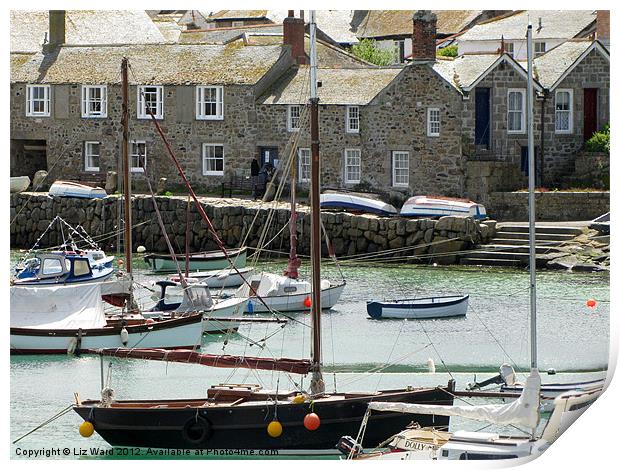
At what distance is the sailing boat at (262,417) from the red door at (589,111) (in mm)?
22192

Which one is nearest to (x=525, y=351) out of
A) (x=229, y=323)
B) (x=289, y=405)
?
(x=229, y=323)

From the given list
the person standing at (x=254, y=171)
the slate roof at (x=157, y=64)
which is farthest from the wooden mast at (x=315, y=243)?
the slate roof at (x=157, y=64)

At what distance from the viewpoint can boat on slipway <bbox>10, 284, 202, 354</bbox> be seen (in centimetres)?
2422

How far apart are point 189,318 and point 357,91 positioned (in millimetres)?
15967

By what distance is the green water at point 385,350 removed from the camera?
2139 cm

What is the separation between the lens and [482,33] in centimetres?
5050

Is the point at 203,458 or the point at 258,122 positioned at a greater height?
the point at 258,122

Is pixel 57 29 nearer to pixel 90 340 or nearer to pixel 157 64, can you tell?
pixel 157 64

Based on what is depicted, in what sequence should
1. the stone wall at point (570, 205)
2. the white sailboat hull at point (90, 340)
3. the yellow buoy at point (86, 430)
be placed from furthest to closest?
1. the stone wall at point (570, 205)
2. the white sailboat hull at point (90, 340)
3. the yellow buoy at point (86, 430)

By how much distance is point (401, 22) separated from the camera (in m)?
55.5

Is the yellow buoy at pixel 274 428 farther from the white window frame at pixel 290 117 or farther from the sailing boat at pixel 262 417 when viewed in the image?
the white window frame at pixel 290 117

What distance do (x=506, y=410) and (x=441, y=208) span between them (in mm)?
20440
